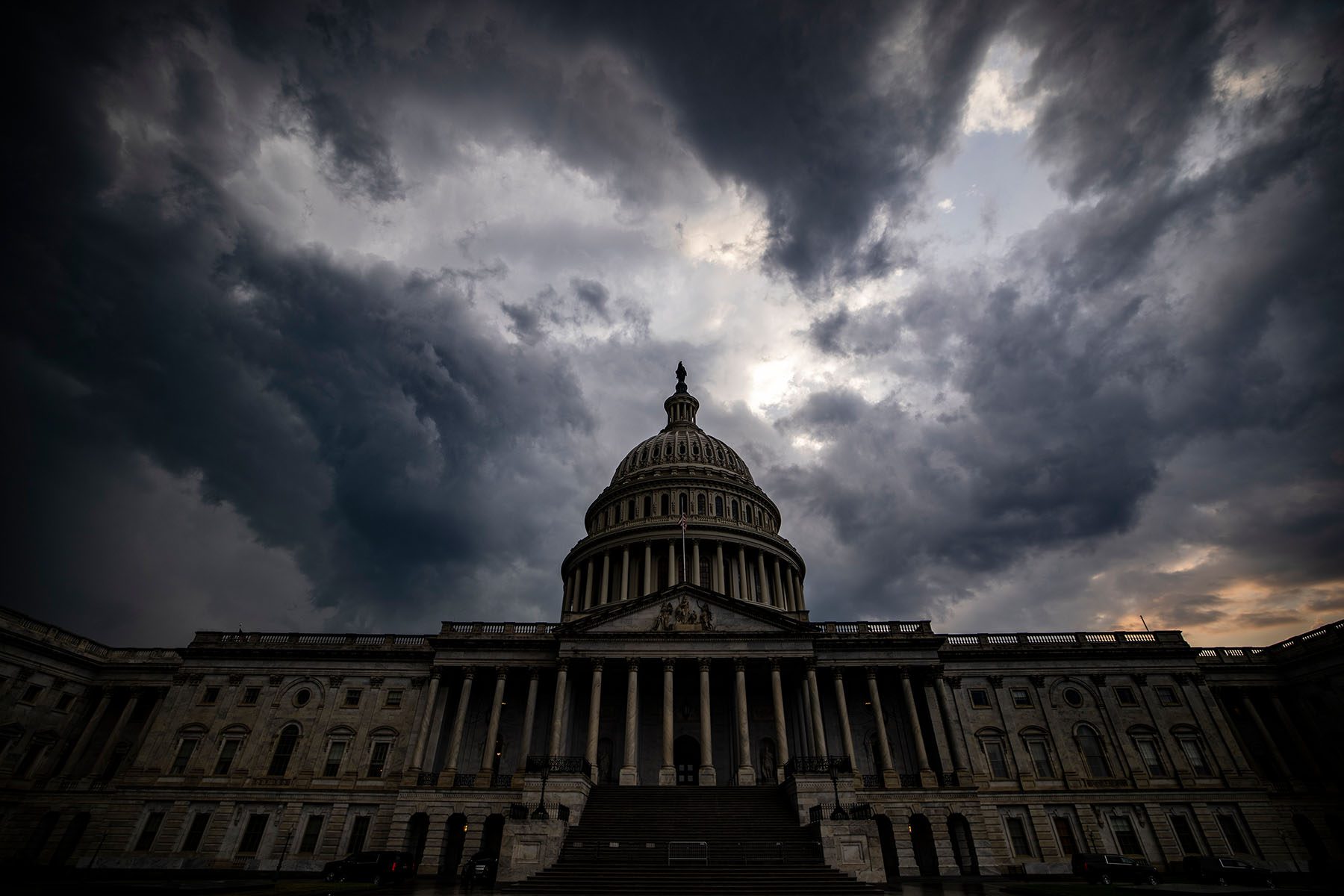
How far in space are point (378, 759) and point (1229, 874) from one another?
47.8 m

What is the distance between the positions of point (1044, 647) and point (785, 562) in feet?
78.5

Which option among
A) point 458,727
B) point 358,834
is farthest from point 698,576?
point 358,834

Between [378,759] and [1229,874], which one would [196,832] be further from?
[1229,874]

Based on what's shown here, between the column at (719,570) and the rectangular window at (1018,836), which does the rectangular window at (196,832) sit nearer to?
the column at (719,570)

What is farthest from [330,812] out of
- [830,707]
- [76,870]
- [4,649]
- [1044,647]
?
[1044,647]

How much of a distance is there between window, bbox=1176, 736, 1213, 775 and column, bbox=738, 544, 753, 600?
3140 cm

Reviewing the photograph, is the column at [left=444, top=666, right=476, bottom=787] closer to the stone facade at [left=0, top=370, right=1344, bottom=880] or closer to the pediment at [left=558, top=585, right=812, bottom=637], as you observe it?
the stone facade at [left=0, top=370, right=1344, bottom=880]

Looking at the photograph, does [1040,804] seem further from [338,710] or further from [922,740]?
[338,710]

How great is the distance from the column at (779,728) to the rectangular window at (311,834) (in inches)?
1102

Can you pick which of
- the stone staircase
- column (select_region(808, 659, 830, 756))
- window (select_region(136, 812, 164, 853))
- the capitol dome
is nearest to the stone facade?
window (select_region(136, 812, 164, 853))

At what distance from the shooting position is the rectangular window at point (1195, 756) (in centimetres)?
4059

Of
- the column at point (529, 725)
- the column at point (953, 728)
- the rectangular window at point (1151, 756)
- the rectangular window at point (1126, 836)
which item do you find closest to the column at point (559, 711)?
the column at point (529, 725)

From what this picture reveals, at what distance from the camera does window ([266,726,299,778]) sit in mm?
41094

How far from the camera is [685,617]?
40750 mm
